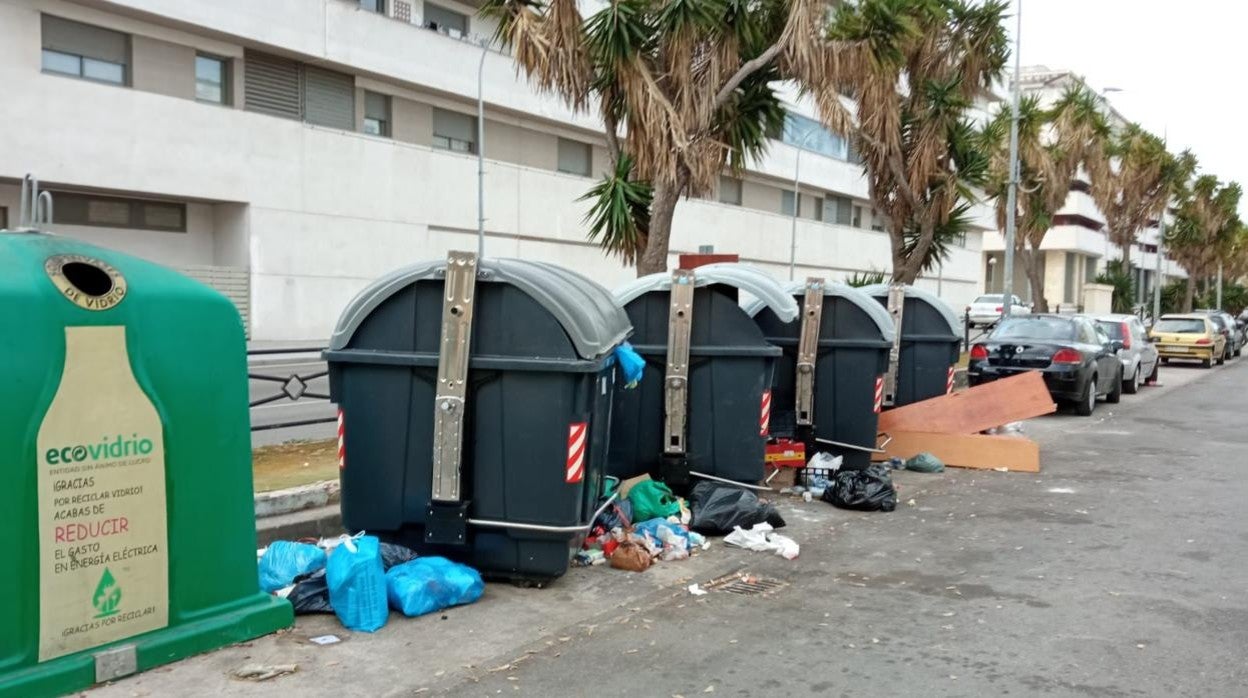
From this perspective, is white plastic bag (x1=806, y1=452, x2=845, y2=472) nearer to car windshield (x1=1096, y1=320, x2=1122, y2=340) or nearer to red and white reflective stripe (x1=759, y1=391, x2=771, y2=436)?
red and white reflective stripe (x1=759, y1=391, x2=771, y2=436)

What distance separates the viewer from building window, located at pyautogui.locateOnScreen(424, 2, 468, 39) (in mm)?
28984

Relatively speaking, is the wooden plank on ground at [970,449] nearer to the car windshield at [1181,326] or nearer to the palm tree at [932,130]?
the palm tree at [932,130]

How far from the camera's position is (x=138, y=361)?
4262mm

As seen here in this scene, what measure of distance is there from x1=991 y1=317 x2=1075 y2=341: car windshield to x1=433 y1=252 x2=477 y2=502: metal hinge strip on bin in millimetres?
11888

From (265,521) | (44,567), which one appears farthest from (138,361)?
(265,521)

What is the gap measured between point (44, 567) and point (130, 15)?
21.1 meters

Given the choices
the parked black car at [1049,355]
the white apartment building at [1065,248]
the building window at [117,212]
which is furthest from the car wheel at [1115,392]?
the white apartment building at [1065,248]

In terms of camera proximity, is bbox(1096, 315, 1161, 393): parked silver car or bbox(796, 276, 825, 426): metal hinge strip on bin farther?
bbox(1096, 315, 1161, 393): parked silver car

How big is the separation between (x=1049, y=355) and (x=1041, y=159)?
14690 millimetres

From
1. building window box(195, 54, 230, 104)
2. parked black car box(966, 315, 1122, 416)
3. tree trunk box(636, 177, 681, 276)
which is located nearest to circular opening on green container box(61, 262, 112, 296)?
tree trunk box(636, 177, 681, 276)

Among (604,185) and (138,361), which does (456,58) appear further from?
(138,361)

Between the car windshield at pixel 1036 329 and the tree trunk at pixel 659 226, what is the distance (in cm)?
596

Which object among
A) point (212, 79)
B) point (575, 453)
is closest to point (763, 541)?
point (575, 453)

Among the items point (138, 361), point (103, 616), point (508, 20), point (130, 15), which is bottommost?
point (103, 616)
